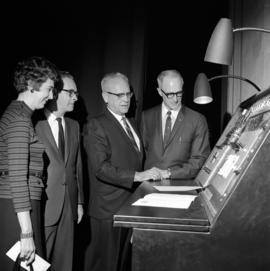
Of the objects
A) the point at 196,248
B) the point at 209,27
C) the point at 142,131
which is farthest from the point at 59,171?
the point at 209,27

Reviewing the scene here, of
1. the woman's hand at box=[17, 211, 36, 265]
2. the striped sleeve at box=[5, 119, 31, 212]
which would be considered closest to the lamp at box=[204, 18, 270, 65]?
the striped sleeve at box=[5, 119, 31, 212]

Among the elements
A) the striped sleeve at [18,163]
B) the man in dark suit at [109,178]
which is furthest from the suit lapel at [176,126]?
the striped sleeve at [18,163]

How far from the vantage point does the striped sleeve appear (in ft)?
5.28

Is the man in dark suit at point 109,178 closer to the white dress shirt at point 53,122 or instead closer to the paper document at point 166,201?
the white dress shirt at point 53,122

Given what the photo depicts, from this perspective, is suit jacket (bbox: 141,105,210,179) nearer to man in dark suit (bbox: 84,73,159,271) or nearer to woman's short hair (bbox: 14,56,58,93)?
man in dark suit (bbox: 84,73,159,271)

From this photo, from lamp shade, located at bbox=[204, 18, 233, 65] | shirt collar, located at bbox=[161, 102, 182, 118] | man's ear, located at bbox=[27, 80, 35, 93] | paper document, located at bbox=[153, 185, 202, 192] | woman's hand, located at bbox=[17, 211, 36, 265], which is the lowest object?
woman's hand, located at bbox=[17, 211, 36, 265]

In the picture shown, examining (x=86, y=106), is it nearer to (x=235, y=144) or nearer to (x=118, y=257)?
(x=118, y=257)

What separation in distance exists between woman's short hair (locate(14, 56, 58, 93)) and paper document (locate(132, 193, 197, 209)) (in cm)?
79

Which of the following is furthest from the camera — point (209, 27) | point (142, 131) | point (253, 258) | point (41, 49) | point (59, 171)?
point (209, 27)

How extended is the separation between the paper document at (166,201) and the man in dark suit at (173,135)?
32.6 inches

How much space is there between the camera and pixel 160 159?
8.18ft

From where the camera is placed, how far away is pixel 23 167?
1.63 m

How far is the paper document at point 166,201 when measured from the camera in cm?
132

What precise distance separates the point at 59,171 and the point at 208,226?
4.01 ft
